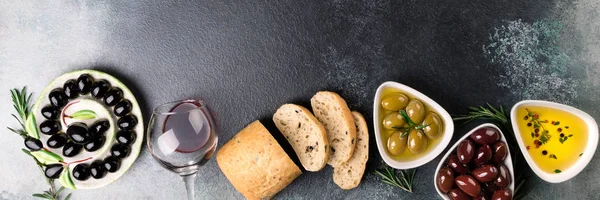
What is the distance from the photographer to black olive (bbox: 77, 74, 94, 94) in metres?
1.83

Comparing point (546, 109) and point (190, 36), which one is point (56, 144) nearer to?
point (190, 36)

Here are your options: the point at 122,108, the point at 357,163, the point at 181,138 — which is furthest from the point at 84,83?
the point at 357,163

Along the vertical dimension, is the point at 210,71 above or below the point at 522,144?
above

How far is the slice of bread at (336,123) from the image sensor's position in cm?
171

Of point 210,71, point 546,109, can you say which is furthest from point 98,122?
point 546,109

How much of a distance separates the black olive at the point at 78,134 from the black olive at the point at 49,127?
8 cm

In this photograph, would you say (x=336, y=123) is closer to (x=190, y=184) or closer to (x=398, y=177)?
(x=398, y=177)

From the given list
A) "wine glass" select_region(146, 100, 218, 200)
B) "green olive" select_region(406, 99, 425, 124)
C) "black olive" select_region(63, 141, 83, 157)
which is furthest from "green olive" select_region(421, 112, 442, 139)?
"black olive" select_region(63, 141, 83, 157)

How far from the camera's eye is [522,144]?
1657mm

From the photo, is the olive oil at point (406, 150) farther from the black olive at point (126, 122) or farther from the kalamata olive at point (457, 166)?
the black olive at point (126, 122)

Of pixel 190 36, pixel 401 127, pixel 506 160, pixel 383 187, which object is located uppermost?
pixel 190 36

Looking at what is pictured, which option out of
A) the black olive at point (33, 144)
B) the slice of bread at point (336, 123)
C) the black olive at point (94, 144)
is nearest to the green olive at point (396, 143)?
the slice of bread at point (336, 123)

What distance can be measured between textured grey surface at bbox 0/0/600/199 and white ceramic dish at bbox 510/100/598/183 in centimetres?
13

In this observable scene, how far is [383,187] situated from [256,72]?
24.3 inches
